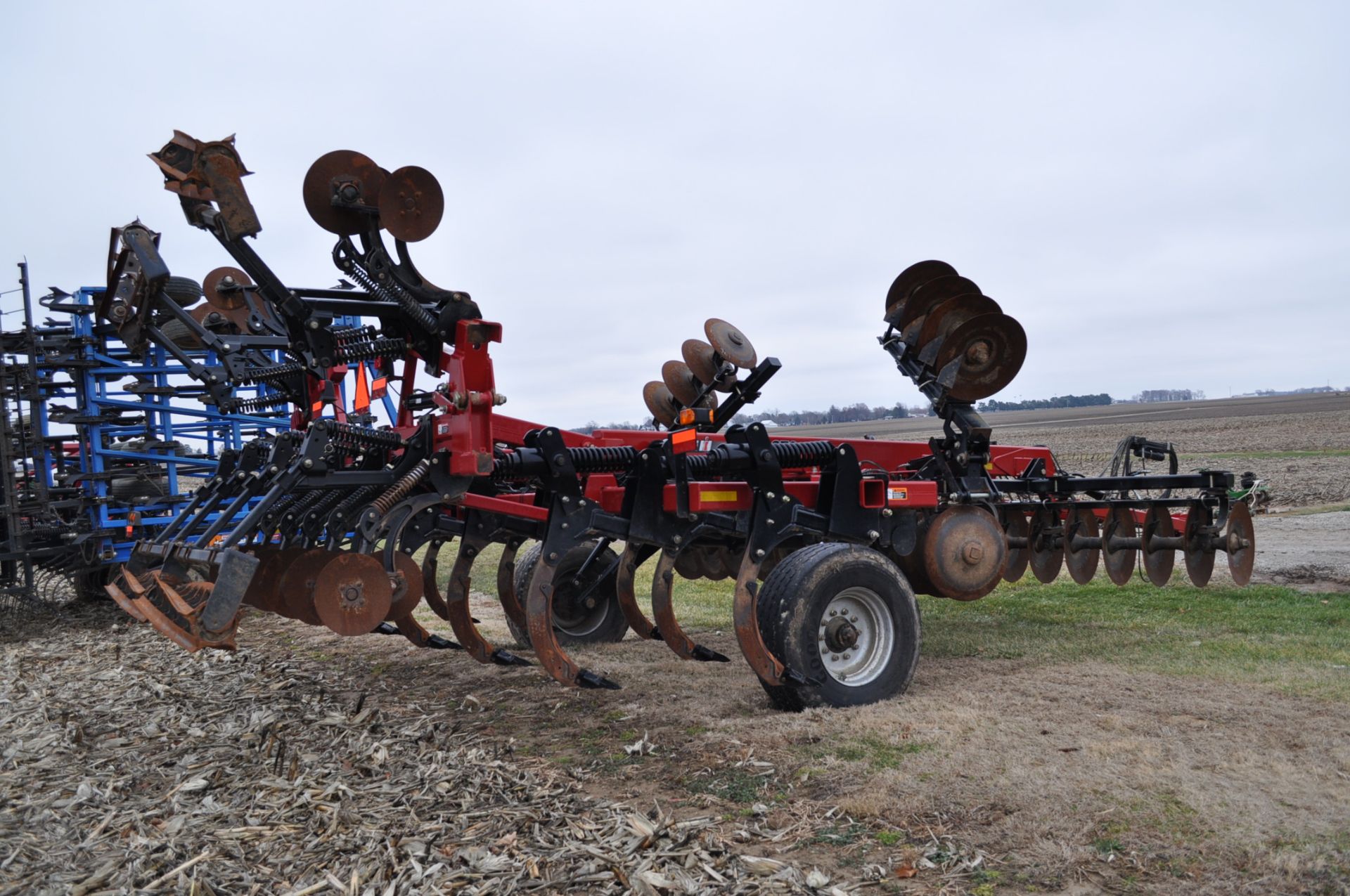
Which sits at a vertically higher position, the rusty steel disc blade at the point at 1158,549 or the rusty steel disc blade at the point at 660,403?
the rusty steel disc blade at the point at 660,403

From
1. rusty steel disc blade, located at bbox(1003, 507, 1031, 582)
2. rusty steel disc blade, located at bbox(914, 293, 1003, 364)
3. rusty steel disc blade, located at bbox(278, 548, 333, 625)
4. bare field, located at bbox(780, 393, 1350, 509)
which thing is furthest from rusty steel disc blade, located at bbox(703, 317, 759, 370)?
bare field, located at bbox(780, 393, 1350, 509)

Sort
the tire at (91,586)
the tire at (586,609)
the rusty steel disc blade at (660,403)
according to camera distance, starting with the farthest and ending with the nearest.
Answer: the tire at (91,586) → the rusty steel disc blade at (660,403) → the tire at (586,609)

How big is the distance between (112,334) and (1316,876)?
32.1 feet

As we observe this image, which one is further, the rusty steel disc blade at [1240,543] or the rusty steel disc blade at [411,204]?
the rusty steel disc blade at [1240,543]

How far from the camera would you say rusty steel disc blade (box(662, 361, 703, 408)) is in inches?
344

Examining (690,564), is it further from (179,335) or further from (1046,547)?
(179,335)

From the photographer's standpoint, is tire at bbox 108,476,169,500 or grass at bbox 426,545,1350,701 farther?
tire at bbox 108,476,169,500

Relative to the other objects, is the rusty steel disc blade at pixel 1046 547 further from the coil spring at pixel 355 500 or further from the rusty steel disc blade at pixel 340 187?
the rusty steel disc blade at pixel 340 187

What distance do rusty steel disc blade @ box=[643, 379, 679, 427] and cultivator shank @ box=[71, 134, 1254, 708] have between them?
69.4 inches

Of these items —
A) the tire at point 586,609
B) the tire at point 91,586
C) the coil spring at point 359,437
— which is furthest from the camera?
the tire at point 91,586

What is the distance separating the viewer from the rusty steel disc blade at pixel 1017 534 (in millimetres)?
8547

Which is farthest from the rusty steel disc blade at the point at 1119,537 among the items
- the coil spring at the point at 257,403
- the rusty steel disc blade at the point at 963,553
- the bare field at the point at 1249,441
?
the coil spring at the point at 257,403

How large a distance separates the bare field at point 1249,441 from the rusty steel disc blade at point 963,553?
851 centimetres

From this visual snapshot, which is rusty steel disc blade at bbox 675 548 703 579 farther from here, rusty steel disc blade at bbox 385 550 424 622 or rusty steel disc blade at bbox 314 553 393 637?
rusty steel disc blade at bbox 314 553 393 637
